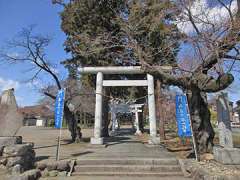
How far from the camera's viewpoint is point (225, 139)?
7824mm

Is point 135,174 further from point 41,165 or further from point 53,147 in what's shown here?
point 53,147

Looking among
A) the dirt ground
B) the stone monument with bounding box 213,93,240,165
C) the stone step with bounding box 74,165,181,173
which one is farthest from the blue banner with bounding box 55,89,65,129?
the stone monument with bounding box 213,93,240,165

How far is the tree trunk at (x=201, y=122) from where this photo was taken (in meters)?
9.12

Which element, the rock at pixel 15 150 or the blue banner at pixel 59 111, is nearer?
the rock at pixel 15 150

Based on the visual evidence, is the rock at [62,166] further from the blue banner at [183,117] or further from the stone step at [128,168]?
the blue banner at [183,117]

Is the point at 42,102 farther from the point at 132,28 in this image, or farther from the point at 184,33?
the point at 184,33

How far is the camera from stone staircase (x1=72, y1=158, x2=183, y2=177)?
26.3ft

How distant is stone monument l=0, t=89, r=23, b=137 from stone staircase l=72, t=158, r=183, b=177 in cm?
269

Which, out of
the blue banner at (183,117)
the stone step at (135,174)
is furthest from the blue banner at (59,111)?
the blue banner at (183,117)

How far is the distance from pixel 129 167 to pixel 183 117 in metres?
2.85

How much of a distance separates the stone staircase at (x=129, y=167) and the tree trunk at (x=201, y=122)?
132 cm

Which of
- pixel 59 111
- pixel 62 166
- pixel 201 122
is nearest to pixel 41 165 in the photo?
pixel 62 166

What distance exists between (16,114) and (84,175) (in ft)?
11.6

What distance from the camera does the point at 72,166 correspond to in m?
8.39
